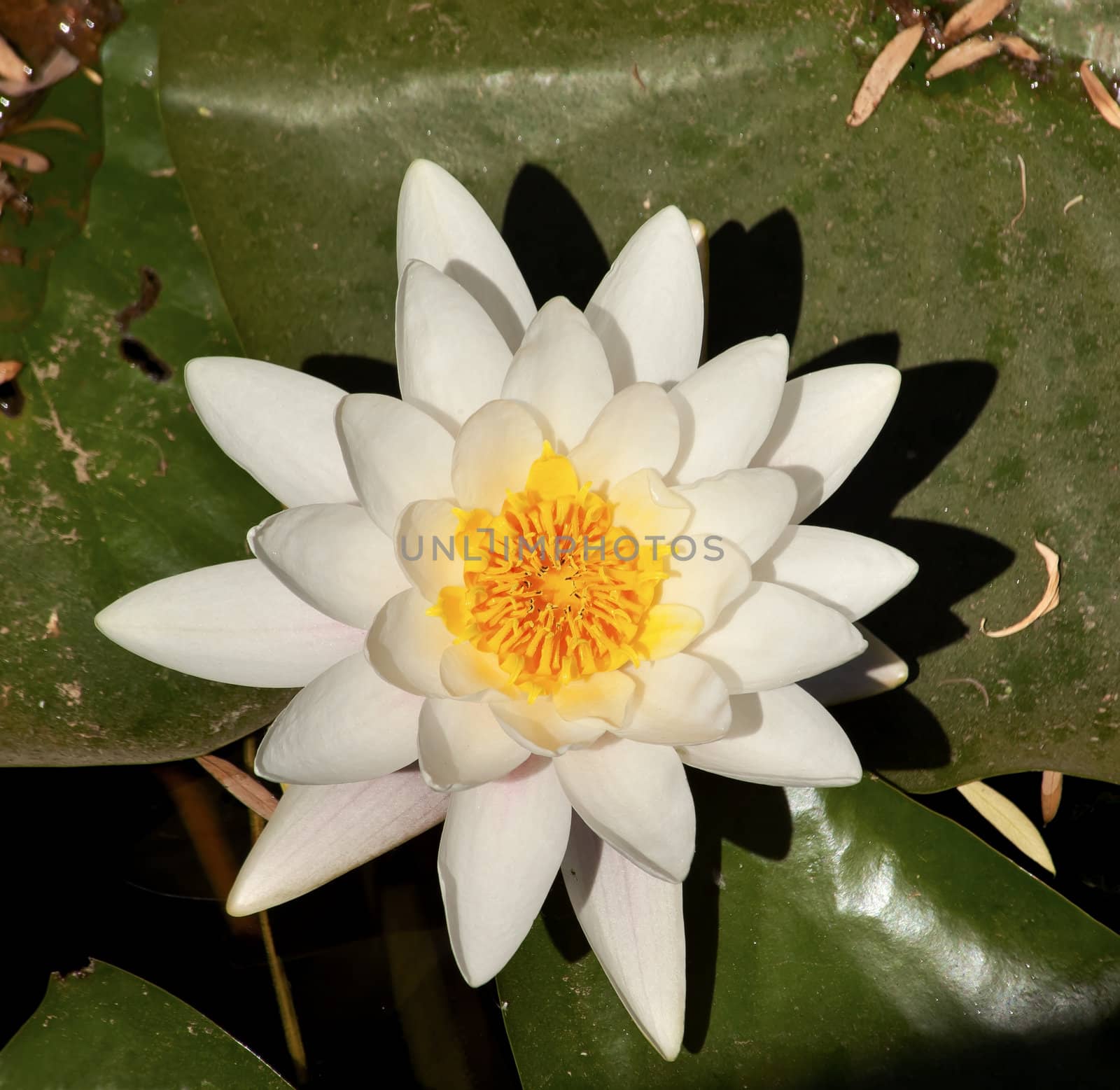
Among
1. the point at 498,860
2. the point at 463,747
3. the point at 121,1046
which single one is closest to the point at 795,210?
the point at 463,747

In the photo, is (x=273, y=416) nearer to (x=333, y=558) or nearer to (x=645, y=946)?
(x=333, y=558)

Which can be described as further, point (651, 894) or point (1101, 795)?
point (1101, 795)

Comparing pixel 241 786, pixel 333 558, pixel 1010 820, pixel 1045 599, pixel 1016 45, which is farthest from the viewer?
pixel 1010 820

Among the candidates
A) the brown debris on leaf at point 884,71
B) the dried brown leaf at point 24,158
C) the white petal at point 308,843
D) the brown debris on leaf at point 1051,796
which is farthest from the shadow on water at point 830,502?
the dried brown leaf at point 24,158

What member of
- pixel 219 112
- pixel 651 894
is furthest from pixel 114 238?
pixel 651 894

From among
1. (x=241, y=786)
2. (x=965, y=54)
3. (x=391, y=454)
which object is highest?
(x=965, y=54)

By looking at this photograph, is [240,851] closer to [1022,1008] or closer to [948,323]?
[1022,1008]
